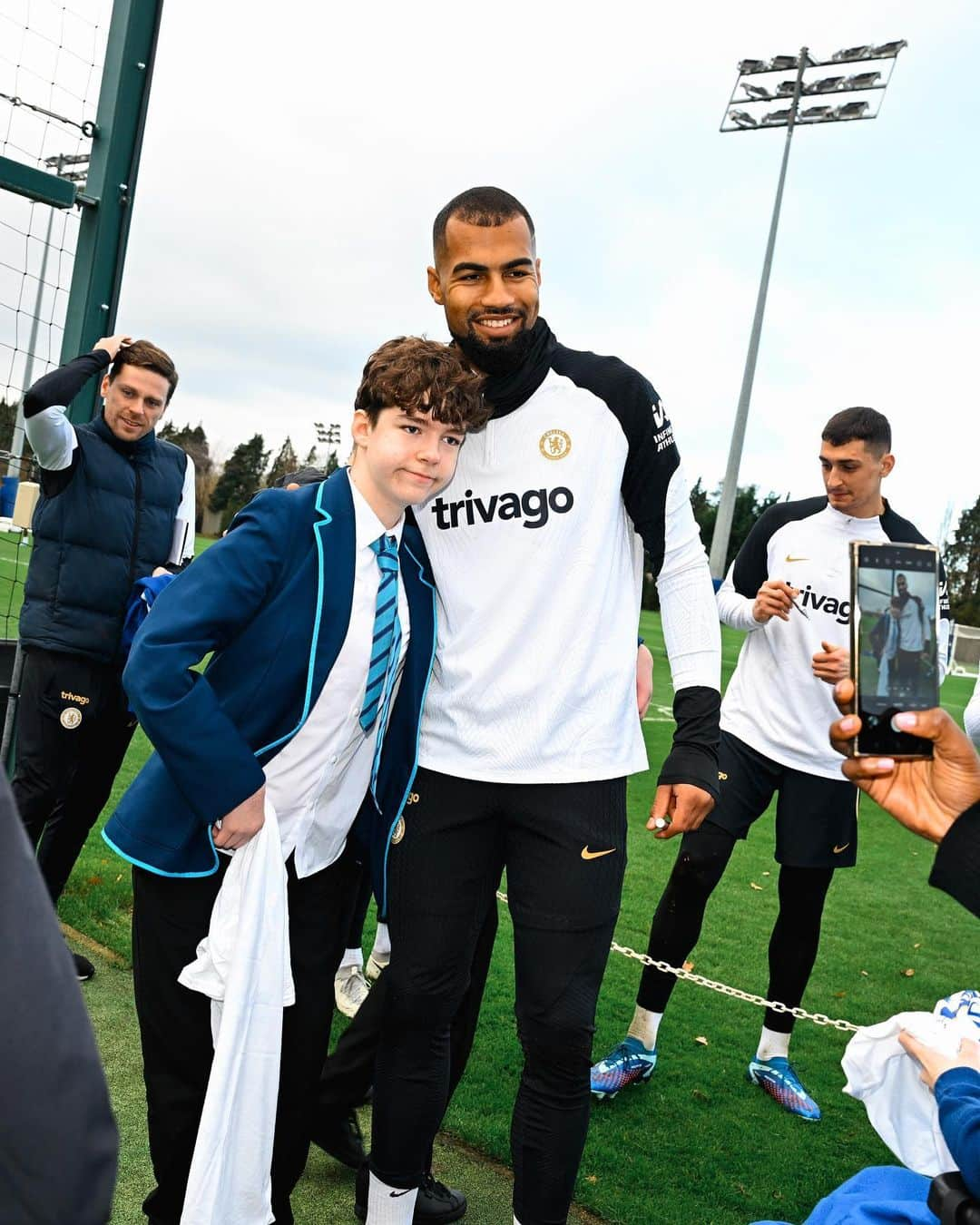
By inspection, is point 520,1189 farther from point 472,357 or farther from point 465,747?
point 472,357

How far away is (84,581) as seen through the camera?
408 centimetres

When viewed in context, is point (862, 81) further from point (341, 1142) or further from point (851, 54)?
point (341, 1142)

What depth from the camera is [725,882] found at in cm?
726

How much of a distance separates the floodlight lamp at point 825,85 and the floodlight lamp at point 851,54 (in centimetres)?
78

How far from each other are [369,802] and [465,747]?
0.83 ft

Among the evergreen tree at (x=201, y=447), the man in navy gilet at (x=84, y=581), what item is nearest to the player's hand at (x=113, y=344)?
the man in navy gilet at (x=84, y=581)

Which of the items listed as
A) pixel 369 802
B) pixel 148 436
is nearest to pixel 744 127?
pixel 148 436

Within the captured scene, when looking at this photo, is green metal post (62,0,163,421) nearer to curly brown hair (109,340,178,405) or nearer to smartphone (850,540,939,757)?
curly brown hair (109,340,178,405)

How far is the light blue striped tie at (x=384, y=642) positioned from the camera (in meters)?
2.43

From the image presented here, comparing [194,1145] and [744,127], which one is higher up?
[744,127]

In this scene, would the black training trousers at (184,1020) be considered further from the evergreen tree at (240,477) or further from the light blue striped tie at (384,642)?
the evergreen tree at (240,477)

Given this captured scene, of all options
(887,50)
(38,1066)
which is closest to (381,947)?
(38,1066)

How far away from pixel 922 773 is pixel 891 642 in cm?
24

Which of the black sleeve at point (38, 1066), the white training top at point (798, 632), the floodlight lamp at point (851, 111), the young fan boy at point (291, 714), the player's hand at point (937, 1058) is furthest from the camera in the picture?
the floodlight lamp at point (851, 111)
